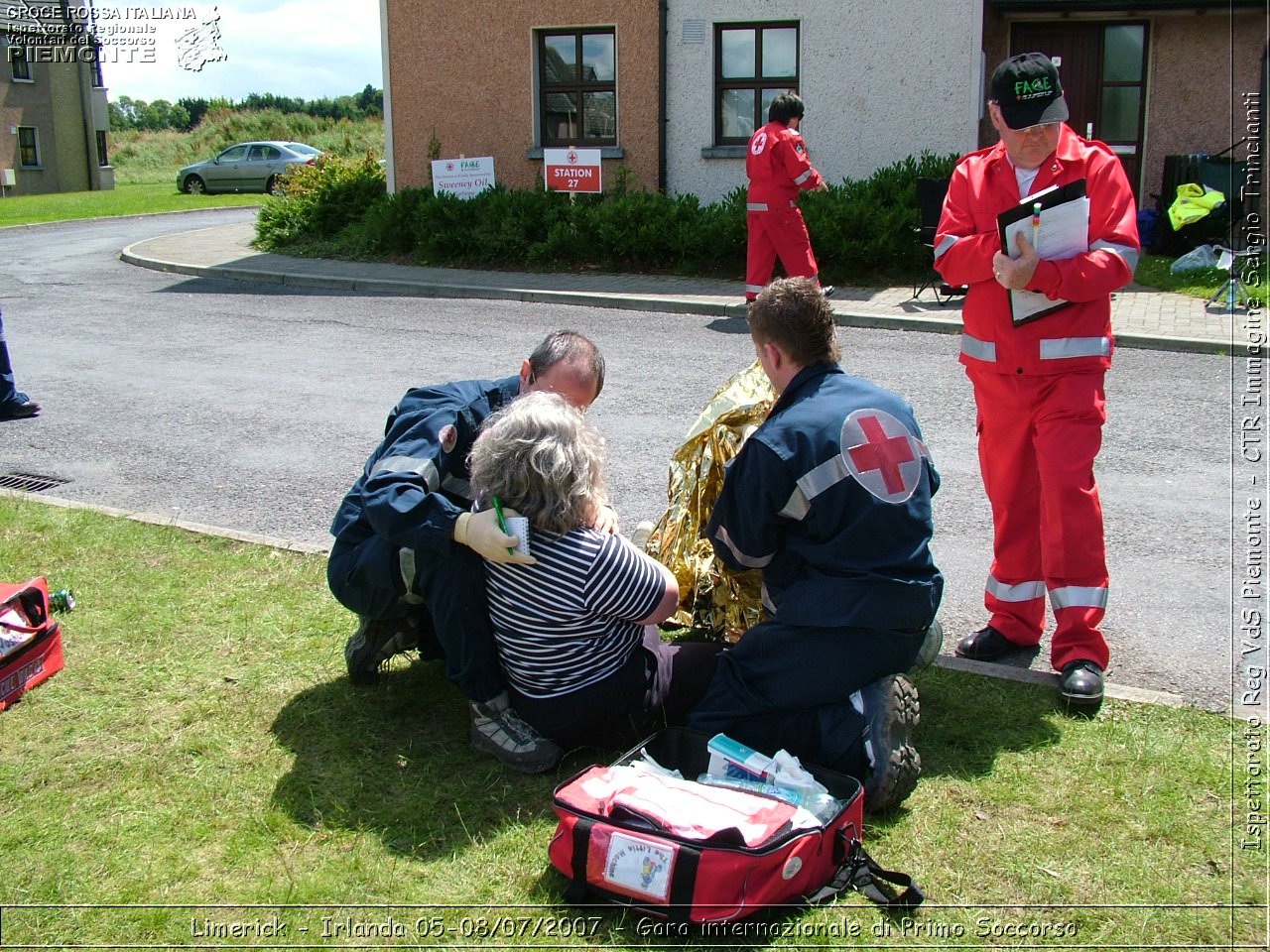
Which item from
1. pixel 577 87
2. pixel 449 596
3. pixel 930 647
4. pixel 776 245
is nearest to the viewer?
pixel 449 596

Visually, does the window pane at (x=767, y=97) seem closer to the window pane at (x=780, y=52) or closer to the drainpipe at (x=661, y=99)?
the window pane at (x=780, y=52)

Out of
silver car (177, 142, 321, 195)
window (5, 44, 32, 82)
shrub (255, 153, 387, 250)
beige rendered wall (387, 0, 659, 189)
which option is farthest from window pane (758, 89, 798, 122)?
window (5, 44, 32, 82)

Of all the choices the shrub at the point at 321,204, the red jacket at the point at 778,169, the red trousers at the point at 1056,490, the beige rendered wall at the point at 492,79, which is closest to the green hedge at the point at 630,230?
the shrub at the point at 321,204

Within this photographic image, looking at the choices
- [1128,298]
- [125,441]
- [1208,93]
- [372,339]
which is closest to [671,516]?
[125,441]

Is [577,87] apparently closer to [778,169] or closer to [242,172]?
[778,169]

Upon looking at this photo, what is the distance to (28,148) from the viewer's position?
3897 cm

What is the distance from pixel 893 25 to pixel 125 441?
11.5 meters

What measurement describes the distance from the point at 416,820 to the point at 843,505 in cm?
147

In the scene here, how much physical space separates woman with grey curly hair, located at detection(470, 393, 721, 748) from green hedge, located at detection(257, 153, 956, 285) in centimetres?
1065

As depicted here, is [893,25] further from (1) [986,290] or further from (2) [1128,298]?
(1) [986,290]

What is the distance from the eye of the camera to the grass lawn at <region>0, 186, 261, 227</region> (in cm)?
2629

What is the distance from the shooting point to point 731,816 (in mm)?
2842

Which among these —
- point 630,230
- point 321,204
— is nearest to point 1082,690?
point 630,230

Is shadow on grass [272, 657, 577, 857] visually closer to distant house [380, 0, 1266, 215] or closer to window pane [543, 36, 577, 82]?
distant house [380, 0, 1266, 215]
